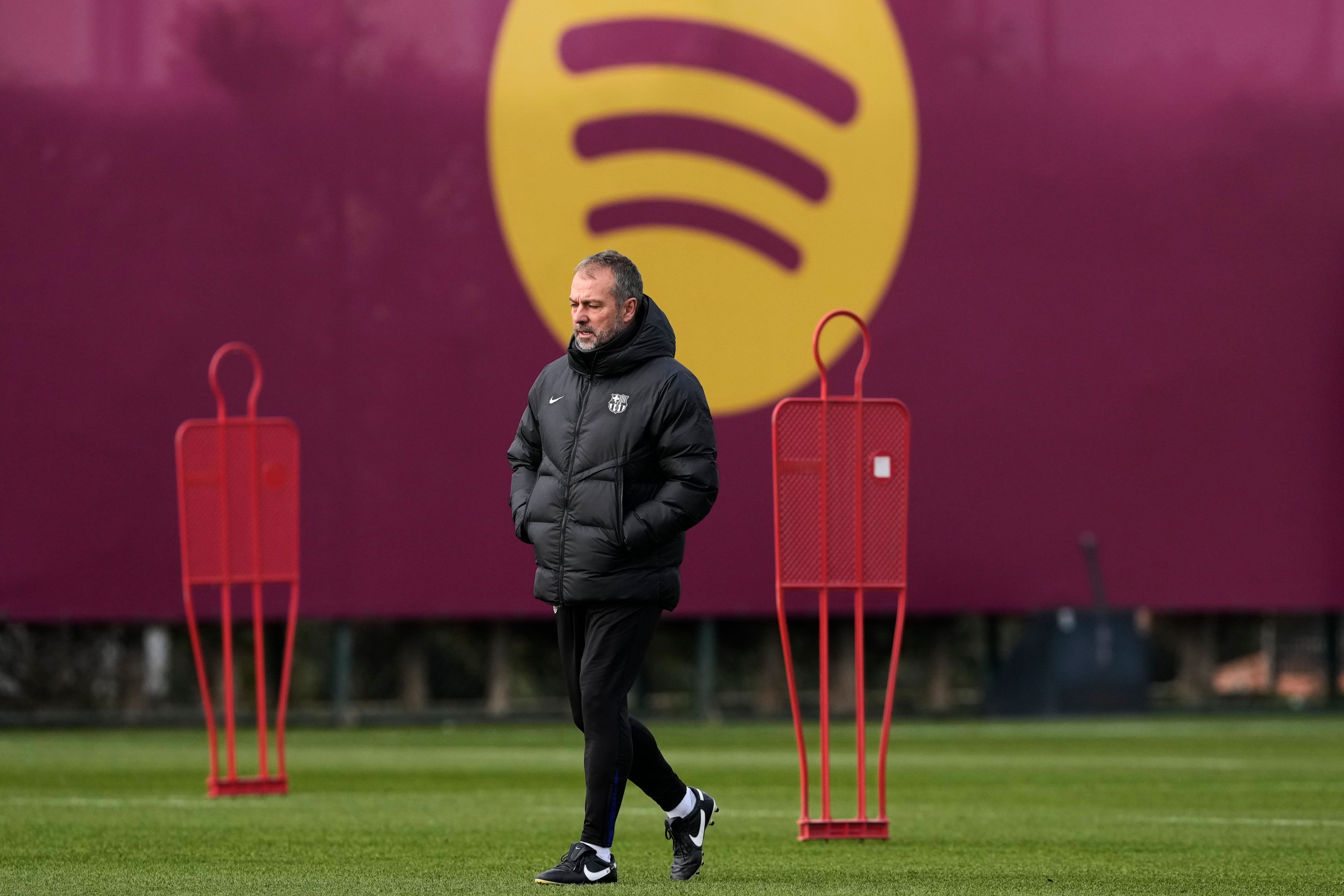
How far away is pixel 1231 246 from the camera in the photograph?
53.4 ft

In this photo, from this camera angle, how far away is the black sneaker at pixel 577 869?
17.0ft

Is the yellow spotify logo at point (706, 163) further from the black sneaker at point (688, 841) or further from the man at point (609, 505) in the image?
the man at point (609, 505)

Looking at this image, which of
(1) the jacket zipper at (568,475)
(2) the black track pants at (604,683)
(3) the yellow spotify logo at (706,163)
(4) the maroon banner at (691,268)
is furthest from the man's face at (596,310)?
(3) the yellow spotify logo at (706,163)

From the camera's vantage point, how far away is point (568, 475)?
5.24 meters

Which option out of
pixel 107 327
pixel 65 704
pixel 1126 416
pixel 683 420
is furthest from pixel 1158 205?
pixel 683 420

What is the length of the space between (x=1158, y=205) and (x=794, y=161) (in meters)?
3.02

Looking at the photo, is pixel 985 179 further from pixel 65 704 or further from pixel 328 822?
pixel 328 822

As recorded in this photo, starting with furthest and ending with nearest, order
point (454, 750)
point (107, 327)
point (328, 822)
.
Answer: point (107, 327)
point (454, 750)
point (328, 822)

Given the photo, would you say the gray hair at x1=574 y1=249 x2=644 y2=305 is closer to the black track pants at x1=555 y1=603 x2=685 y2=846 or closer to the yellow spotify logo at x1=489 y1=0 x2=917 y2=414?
the black track pants at x1=555 y1=603 x2=685 y2=846

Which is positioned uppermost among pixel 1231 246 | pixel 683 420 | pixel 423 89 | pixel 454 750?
pixel 423 89

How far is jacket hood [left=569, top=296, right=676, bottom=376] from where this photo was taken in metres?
5.26

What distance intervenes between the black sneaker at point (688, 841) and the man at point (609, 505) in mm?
263

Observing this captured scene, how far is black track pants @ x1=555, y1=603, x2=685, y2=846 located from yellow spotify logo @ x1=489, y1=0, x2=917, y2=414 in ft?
33.5

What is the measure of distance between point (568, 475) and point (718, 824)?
8.79ft
